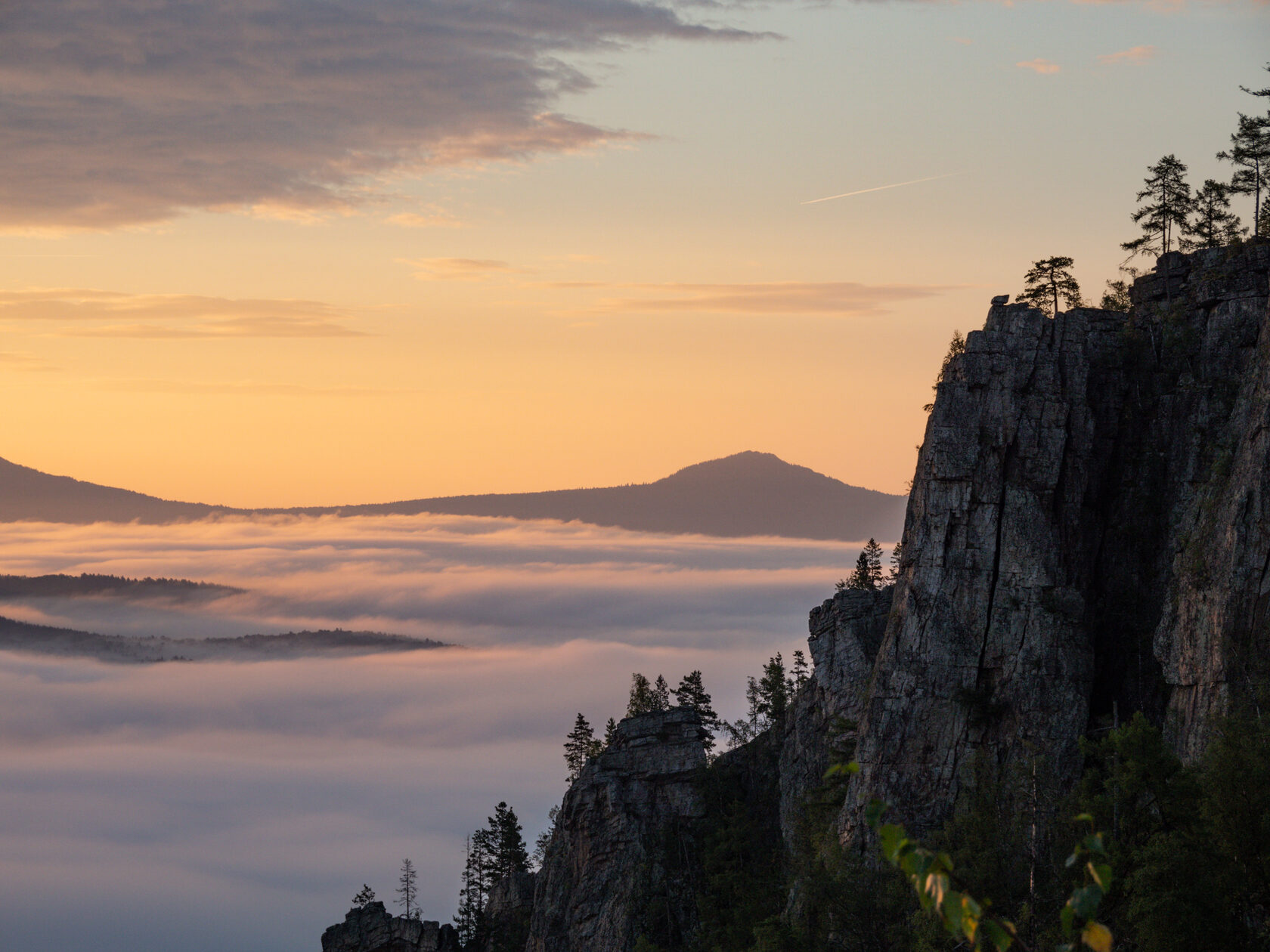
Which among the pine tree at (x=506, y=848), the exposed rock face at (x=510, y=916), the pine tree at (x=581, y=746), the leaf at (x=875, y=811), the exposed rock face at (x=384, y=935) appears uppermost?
the leaf at (x=875, y=811)

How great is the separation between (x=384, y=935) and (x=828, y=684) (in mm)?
73867

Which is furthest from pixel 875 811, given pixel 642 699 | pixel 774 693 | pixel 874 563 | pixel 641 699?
pixel 641 699

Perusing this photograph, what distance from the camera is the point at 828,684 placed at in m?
110

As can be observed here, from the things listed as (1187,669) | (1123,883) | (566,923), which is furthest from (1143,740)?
(566,923)

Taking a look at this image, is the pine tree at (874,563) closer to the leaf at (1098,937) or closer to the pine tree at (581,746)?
the pine tree at (581,746)

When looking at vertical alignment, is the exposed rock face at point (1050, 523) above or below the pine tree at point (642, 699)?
above

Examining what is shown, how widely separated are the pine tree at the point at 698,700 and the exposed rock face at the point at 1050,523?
158 feet

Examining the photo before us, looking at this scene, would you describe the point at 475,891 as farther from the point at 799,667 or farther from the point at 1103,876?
the point at 1103,876

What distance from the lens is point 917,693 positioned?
9094 centimetres

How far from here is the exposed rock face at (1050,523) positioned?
8794cm

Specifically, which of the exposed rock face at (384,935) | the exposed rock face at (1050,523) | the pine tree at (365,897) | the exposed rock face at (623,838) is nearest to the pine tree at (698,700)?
the exposed rock face at (623,838)

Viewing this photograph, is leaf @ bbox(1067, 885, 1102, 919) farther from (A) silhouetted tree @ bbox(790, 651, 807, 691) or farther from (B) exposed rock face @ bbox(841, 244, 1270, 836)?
(A) silhouetted tree @ bbox(790, 651, 807, 691)

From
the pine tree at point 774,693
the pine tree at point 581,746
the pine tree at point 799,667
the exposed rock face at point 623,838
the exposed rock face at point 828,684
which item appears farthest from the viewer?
the pine tree at point 581,746

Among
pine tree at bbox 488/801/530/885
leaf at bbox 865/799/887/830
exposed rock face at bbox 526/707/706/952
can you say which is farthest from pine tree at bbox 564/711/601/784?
leaf at bbox 865/799/887/830
